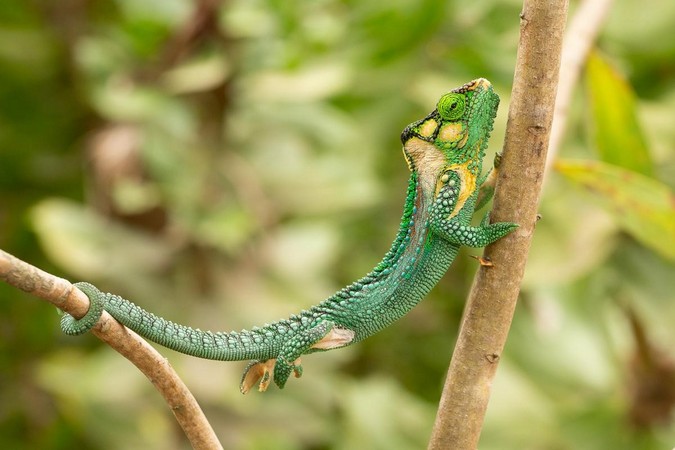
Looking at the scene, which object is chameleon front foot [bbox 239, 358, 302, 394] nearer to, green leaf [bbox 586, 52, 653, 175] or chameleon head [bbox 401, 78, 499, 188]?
chameleon head [bbox 401, 78, 499, 188]

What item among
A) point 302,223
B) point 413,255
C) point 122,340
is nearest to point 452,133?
point 413,255

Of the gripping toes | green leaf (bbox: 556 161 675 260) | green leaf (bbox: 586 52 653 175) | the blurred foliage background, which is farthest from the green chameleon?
the blurred foliage background

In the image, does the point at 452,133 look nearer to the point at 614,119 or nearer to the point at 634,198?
the point at 634,198

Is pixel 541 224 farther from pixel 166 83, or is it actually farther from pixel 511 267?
pixel 511 267

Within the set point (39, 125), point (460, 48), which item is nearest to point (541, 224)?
point (460, 48)

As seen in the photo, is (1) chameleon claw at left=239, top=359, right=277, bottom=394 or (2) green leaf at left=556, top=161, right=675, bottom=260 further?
(2) green leaf at left=556, top=161, right=675, bottom=260

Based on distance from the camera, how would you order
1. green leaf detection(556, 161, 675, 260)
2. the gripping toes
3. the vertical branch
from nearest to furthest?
the gripping toes < the vertical branch < green leaf detection(556, 161, 675, 260)

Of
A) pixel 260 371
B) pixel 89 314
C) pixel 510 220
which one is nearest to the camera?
pixel 89 314
